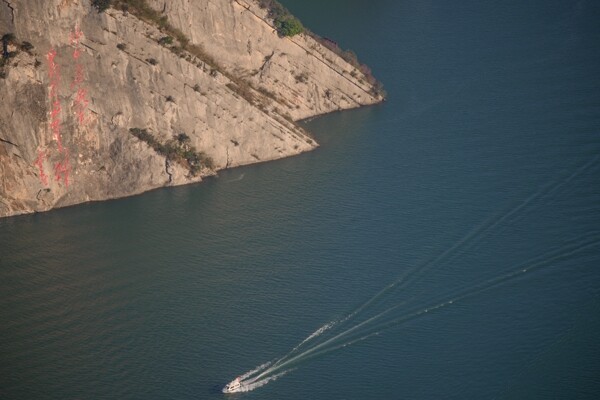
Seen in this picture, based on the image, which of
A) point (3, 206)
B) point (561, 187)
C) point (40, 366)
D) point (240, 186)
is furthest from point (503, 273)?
point (3, 206)

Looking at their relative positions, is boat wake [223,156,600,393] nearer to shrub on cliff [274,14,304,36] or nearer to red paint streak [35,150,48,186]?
shrub on cliff [274,14,304,36]

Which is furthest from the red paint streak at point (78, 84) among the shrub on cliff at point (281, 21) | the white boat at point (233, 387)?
the white boat at point (233, 387)

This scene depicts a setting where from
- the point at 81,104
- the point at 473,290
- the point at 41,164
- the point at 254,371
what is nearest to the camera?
the point at 254,371

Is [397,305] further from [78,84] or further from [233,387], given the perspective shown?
[78,84]

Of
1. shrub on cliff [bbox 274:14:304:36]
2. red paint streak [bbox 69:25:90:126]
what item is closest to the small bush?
red paint streak [bbox 69:25:90:126]

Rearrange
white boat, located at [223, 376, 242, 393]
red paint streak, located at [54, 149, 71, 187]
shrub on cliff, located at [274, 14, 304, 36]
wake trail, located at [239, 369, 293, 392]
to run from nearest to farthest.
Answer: white boat, located at [223, 376, 242, 393]
wake trail, located at [239, 369, 293, 392]
red paint streak, located at [54, 149, 71, 187]
shrub on cliff, located at [274, 14, 304, 36]

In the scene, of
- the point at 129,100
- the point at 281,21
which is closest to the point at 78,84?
the point at 129,100

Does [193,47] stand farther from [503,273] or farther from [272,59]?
[503,273]

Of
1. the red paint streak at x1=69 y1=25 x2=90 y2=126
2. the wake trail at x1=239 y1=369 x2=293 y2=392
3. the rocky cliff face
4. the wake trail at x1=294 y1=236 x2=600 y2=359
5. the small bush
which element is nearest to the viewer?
the wake trail at x1=239 y1=369 x2=293 y2=392
